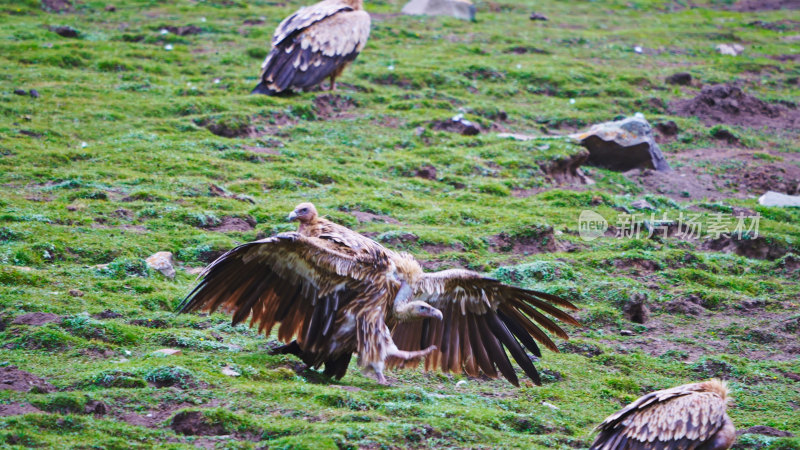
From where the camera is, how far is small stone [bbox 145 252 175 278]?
8.30m

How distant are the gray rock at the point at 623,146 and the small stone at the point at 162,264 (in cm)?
735

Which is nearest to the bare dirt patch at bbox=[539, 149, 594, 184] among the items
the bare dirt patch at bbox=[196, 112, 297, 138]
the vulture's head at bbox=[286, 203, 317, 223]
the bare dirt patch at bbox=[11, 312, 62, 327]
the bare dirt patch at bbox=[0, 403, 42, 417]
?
the bare dirt patch at bbox=[196, 112, 297, 138]

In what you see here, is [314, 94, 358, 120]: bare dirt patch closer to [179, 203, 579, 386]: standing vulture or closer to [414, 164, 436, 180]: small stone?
[414, 164, 436, 180]: small stone

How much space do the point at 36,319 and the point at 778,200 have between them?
10188mm

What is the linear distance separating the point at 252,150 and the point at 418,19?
1087 cm

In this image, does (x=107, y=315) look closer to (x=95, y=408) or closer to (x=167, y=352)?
(x=167, y=352)

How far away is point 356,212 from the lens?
420 inches

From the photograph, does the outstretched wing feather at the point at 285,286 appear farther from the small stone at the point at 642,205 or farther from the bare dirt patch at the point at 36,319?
the small stone at the point at 642,205

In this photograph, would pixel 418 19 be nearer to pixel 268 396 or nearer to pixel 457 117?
pixel 457 117

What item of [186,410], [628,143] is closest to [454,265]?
[186,410]

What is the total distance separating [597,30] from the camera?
2333 centimetres

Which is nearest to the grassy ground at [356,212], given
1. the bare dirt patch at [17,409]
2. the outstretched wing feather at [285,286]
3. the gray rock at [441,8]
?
the bare dirt patch at [17,409]

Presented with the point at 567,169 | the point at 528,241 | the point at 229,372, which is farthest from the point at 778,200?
the point at 229,372

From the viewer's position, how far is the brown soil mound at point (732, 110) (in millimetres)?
16734
